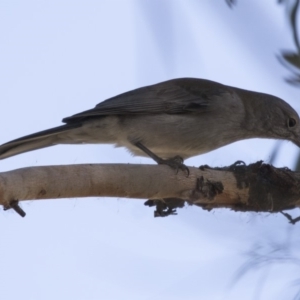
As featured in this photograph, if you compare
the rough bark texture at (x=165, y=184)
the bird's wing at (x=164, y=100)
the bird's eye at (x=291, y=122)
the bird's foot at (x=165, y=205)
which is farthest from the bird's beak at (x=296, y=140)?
the bird's foot at (x=165, y=205)

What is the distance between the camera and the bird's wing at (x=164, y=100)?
6.61 meters

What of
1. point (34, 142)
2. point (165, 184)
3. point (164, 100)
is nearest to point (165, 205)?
point (165, 184)

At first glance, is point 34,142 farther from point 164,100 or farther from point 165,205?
point 164,100

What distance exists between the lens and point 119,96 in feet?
22.7

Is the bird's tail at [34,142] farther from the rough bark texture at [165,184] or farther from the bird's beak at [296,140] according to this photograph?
the bird's beak at [296,140]

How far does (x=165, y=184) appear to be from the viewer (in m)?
4.93

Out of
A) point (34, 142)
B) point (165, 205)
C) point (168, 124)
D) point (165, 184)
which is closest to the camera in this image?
point (165, 184)

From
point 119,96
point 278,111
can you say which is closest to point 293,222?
point 119,96

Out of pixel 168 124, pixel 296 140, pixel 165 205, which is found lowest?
pixel 165 205

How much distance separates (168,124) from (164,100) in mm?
475

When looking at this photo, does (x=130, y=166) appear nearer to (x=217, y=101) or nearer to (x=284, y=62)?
(x=284, y=62)

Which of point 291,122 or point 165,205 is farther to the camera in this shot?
point 291,122

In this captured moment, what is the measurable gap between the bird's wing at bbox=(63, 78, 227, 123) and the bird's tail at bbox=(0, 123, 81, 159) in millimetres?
261

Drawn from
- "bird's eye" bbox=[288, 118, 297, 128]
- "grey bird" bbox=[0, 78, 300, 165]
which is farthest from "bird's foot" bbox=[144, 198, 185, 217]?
"bird's eye" bbox=[288, 118, 297, 128]
